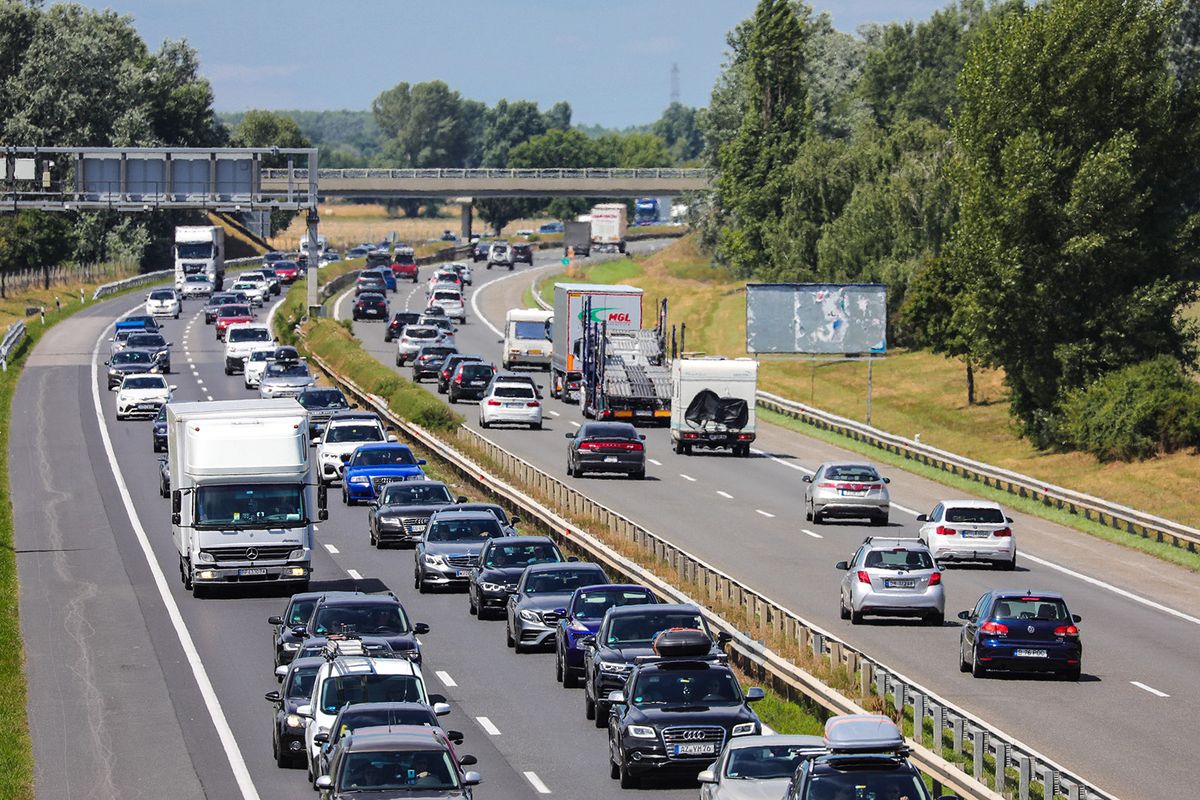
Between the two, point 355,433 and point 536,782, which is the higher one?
point 355,433

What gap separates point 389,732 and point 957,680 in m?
12.8

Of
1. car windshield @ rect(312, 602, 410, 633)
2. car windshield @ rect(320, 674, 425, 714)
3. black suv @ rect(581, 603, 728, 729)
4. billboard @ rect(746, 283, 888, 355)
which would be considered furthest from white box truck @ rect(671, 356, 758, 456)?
car windshield @ rect(320, 674, 425, 714)

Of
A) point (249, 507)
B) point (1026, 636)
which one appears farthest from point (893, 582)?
point (249, 507)

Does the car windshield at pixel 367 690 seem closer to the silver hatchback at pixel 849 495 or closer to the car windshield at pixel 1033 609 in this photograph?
the car windshield at pixel 1033 609

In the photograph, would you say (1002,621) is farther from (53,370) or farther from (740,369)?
(53,370)

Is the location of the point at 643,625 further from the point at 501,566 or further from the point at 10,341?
the point at 10,341

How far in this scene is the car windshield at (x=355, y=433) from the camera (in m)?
54.2

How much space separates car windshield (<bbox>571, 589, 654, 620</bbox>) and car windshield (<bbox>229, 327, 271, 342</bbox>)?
53286mm

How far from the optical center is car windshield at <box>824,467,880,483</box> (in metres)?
49.2

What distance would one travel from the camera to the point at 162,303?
109m

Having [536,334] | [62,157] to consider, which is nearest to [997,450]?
[536,334]

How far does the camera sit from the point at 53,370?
84062 mm

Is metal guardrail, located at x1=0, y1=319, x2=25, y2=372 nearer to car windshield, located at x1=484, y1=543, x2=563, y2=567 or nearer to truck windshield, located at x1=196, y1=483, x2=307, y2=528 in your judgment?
truck windshield, located at x1=196, y1=483, x2=307, y2=528

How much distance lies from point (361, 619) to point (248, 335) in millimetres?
55073
